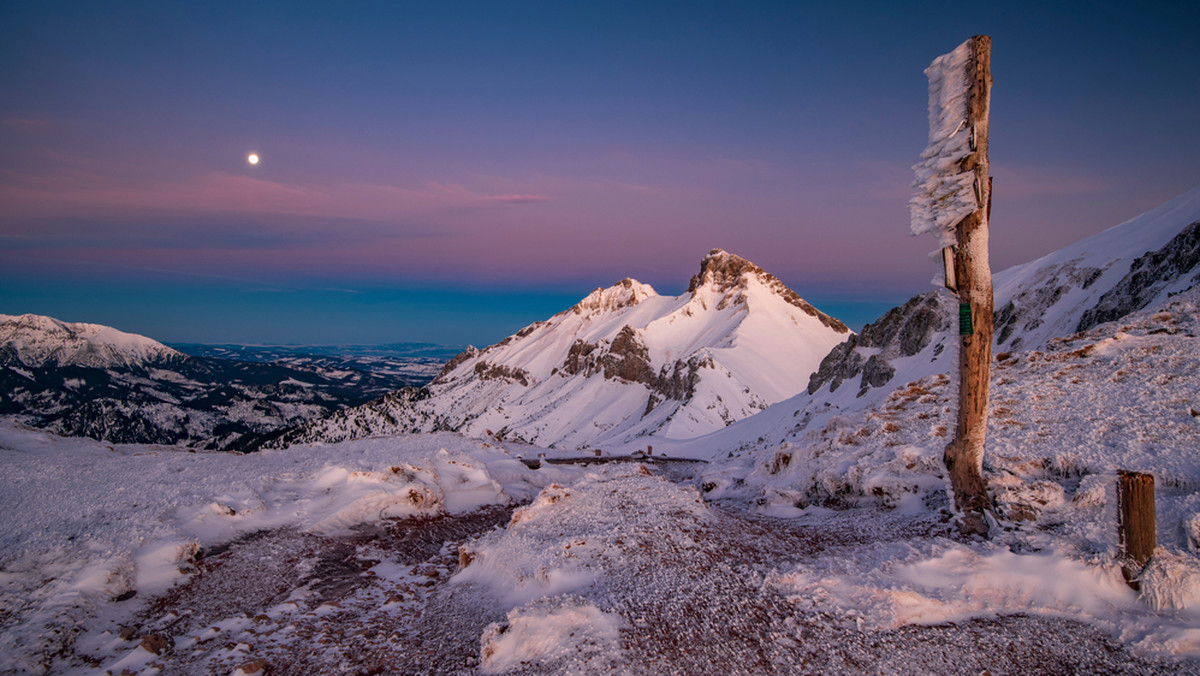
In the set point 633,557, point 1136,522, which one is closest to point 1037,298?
point 1136,522

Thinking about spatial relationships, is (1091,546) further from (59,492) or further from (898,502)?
(59,492)

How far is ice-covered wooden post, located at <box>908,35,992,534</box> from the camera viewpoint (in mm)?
7199

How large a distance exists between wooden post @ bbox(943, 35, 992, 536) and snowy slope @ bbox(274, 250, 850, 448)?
223 feet

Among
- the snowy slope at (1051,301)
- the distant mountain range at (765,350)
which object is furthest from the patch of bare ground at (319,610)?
the snowy slope at (1051,301)

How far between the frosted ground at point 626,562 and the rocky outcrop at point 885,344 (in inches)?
1446

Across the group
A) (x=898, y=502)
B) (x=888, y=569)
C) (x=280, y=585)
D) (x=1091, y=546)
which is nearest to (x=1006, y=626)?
(x=888, y=569)

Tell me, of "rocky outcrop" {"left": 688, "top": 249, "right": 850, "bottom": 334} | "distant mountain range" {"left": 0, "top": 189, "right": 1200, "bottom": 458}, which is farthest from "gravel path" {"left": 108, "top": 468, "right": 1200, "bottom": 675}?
"rocky outcrop" {"left": 688, "top": 249, "right": 850, "bottom": 334}

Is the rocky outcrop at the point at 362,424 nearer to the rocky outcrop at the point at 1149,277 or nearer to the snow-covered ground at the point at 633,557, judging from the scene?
the snow-covered ground at the point at 633,557

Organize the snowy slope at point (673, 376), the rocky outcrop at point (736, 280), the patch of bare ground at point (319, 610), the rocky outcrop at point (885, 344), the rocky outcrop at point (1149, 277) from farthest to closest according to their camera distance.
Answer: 1. the rocky outcrop at point (736, 280)
2. the snowy slope at point (673, 376)
3. the rocky outcrop at point (885, 344)
4. the rocky outcrop at point (1149, 277)
5. the patch of bare ground at point (319, 610)

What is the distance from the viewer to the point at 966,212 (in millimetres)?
7191

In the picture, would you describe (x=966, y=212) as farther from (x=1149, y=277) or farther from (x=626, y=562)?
(x=1149, y=277)

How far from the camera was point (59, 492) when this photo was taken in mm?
10445

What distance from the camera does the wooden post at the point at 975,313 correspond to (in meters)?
7.19

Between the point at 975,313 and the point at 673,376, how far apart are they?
99.0 metres
